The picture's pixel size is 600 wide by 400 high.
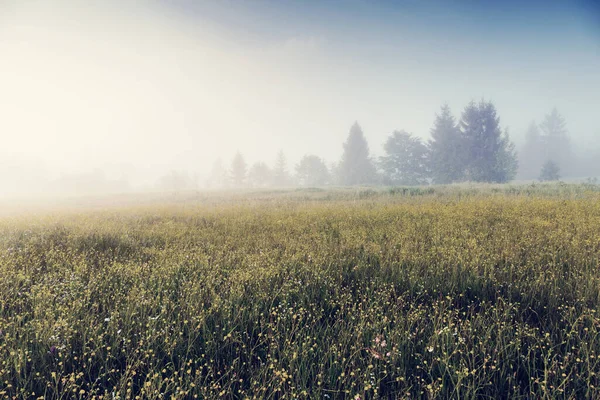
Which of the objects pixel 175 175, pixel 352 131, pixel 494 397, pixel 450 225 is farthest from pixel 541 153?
pixel 175 175

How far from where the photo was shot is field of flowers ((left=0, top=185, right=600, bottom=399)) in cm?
204

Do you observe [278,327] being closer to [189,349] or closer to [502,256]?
[189,349]

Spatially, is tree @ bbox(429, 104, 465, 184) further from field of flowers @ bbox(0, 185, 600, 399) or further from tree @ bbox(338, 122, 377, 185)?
field of flowers @ bbox(0, 185, 600, 399)

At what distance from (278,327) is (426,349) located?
140 cm

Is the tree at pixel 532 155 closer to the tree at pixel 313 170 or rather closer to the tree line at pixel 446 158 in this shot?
the tree line at pixel 446 158

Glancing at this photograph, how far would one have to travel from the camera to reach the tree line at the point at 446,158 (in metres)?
42.7

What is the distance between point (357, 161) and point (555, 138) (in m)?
63.9

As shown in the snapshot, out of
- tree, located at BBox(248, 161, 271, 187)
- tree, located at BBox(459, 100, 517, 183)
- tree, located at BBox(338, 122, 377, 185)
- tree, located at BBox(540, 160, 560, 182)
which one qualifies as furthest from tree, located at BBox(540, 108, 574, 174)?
tree, located at BBox(248, 161, 271, 187)

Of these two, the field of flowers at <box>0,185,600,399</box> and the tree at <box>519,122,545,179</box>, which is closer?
the field of flowers at <box>0,185,600,399</box>

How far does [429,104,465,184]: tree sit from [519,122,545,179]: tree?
4615cm

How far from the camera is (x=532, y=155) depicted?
2977 inches

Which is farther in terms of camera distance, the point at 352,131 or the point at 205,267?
the point at 352,131

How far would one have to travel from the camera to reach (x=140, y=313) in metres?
2.92

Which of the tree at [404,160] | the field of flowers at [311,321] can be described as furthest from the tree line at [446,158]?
the field of flowers at [311,321]
